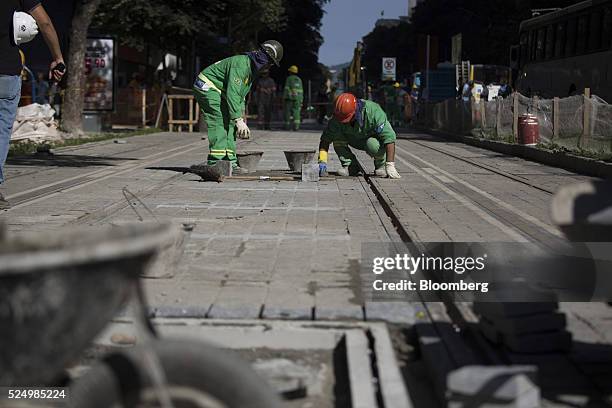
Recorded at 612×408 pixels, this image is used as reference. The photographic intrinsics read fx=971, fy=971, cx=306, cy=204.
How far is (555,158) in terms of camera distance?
1784 cm

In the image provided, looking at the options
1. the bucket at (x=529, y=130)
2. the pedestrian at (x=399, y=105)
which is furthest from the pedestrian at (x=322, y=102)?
the bucket at (x=529, y=130)

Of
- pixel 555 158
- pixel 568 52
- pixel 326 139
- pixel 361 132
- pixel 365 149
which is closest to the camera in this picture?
pixel 361 132

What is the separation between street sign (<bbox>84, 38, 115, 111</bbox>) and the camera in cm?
2777

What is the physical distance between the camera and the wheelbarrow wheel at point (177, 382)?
8.70 feet

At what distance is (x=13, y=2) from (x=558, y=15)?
79.0ft

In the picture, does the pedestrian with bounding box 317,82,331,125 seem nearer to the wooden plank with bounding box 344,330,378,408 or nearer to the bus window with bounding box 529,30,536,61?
the bus window with bounding box 529,30,536,61

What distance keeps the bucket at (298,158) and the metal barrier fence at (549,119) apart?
5.37 metres

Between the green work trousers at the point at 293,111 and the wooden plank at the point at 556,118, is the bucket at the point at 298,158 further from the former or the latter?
the green work trousers at the point at 293,111

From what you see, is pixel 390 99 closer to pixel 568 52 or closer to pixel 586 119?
pixel 568 52

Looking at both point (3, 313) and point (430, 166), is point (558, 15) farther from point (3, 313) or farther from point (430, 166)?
point (3, 313)

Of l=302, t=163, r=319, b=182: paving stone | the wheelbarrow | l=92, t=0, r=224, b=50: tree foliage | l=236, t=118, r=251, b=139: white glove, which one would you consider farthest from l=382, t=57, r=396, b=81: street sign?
the wheelbarrow

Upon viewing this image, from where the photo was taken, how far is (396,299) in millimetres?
5465

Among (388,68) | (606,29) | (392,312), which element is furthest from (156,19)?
(388,68)

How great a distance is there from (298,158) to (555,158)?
20.2 feet
